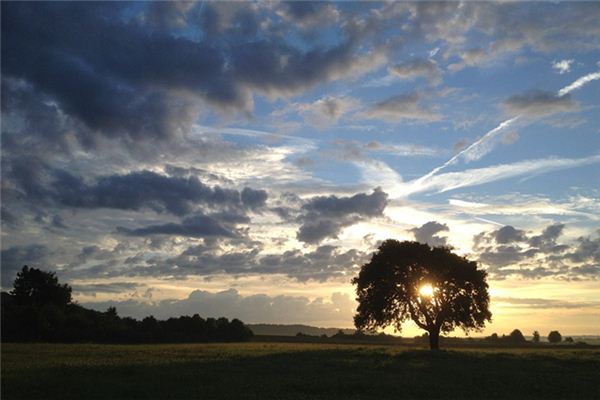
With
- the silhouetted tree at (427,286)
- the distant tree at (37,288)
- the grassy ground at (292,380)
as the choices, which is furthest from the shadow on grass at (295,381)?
the distant tree at (37,288)

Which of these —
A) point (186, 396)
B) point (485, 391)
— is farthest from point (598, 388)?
point (186, 396)

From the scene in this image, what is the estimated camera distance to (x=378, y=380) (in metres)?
29.3

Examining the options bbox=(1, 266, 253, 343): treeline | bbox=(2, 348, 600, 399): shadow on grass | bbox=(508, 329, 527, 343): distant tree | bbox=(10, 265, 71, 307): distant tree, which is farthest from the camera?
bbox=(508, 329, 527, 343): distant tree

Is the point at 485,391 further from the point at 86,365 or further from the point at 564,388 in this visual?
the point at 86,365

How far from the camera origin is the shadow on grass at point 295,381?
23234mm

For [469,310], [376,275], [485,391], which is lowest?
[485,391]

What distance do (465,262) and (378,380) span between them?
39.7 m

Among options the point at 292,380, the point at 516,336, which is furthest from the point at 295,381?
the point at 516,336

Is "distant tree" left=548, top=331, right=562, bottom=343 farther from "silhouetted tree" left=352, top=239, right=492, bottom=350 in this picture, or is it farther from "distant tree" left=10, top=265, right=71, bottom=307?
"distant tree" left=10, top=265, right=71, bottom=307

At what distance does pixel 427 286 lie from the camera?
64.6m

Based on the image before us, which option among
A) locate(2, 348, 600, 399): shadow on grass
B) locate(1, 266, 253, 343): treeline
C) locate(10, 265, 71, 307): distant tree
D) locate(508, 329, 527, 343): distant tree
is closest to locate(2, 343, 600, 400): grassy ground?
locate(2, 348, 600, 399): shadow on grass

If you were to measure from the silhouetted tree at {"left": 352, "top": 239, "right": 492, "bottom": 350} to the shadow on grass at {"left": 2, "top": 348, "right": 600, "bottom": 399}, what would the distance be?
972 inches

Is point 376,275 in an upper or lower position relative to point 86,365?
upper

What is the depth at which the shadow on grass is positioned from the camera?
915 inches
